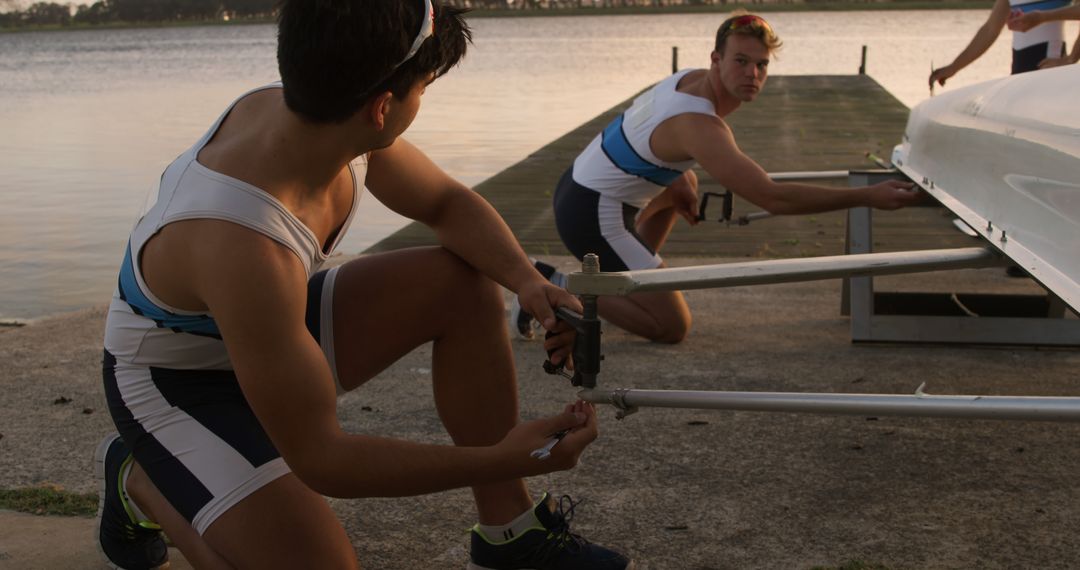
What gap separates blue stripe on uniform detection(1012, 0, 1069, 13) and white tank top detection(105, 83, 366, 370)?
420cm

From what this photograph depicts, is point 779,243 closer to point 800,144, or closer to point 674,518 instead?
point 674,518

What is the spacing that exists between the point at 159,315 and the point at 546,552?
97cm

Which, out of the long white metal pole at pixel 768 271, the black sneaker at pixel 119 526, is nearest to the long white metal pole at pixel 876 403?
the long white metal pole at pixel 768 271

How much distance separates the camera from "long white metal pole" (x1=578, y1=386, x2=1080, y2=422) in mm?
2143

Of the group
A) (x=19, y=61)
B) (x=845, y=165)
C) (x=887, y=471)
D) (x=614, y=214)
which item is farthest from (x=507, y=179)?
(x=19, y=61)

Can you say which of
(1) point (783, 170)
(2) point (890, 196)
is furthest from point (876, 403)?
(1) point (783, 170)

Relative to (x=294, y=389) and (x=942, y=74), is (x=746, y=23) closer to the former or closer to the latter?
(x=942, y=74)

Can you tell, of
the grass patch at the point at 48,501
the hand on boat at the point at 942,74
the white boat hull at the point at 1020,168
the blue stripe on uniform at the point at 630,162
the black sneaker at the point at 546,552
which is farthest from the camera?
the hand on boat at the point at 942,74

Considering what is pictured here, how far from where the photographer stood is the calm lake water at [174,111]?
29.5 ft

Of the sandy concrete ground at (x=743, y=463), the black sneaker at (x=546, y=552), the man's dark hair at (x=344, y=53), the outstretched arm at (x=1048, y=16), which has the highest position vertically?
the man's dark hair at (x=344, y=53)

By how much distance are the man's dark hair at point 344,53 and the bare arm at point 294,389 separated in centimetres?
27

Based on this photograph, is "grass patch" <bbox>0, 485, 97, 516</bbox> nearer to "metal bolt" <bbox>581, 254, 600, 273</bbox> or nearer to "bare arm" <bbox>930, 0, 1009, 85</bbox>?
"metal bolt" <bbox>581, 254, 600, 273</bbox>

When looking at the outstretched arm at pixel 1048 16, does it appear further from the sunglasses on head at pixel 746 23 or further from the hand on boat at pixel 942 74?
the sunglasses on head at pixel 746 23

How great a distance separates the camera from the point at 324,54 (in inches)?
81.2
